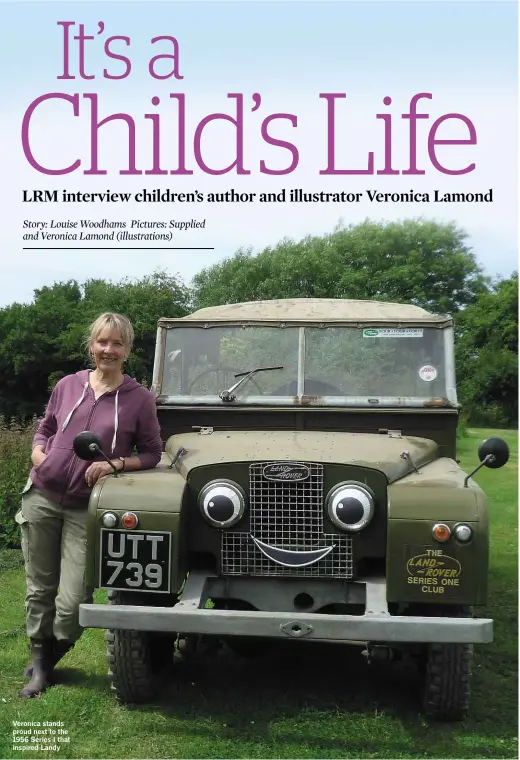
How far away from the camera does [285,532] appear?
4266 millimetres

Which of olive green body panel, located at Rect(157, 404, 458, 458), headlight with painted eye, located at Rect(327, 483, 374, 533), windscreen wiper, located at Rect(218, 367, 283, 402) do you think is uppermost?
windscreen wiper, located at Rect(218, 367, 283, 402)

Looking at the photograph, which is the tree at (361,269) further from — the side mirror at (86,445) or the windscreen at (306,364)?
the side mirror at (86,445)

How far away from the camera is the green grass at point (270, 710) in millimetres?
4008

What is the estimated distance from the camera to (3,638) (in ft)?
18.5

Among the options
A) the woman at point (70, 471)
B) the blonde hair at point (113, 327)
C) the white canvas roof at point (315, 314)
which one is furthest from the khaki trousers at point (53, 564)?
the white canvas roof at point (315, 314)

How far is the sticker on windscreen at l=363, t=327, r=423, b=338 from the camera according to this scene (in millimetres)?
5723

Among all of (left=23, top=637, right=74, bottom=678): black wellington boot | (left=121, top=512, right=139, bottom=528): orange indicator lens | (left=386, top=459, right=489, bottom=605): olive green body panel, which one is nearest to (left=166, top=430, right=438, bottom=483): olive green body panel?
(left=386, top=459, right=489, bottom=605): olive green body panel

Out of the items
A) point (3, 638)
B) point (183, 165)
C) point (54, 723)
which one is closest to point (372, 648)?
point (54, 723)

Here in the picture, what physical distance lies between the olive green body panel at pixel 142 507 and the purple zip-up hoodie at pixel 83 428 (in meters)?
0.28

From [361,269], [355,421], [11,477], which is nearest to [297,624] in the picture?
[355,421]

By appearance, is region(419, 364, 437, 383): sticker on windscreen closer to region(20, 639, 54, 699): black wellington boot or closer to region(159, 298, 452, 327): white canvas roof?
region(159, 298, 452, 327): white canvas roof

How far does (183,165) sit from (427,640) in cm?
329

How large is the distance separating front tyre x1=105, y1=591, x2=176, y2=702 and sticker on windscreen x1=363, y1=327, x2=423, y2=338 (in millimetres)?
2515

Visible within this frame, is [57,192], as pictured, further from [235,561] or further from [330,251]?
[330,251]
